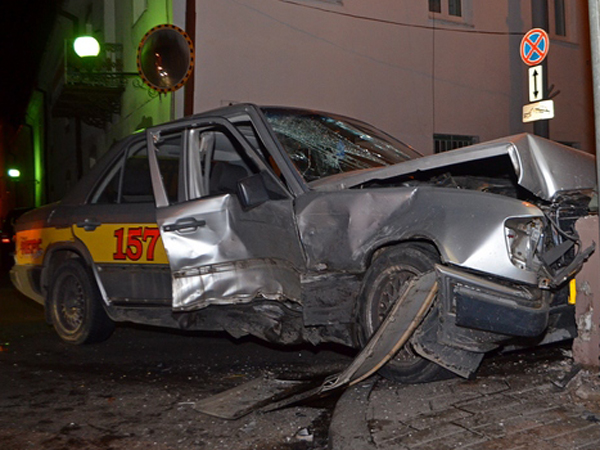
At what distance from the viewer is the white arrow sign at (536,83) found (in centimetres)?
1095

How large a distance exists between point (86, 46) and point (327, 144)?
9.97 meters

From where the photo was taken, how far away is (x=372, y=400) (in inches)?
164

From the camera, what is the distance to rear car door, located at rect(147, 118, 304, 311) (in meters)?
4.88

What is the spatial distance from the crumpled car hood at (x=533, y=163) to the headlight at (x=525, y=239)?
0.26 m

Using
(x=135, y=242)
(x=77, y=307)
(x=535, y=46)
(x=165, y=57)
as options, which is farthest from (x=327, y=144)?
(x=165, y=57)

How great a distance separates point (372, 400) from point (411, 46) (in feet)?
38.1

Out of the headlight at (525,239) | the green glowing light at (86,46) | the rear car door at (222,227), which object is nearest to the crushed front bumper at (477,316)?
the headlight at (525,239)

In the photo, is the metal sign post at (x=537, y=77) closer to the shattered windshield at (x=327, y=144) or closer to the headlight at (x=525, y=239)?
the shattered windshield at (x=327, y=144)

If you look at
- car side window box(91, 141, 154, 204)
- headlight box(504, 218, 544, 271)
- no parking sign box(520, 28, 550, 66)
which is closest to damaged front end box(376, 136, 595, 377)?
headlight box(504, 218, 544, 271)

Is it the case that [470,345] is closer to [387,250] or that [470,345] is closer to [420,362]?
[420,362]

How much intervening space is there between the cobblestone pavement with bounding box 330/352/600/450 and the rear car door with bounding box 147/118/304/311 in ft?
3.30

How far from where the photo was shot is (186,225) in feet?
17.1

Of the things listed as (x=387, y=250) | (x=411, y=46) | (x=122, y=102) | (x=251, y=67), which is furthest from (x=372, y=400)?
(x=122, y=102)

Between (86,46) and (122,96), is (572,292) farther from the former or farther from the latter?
(122,96)
